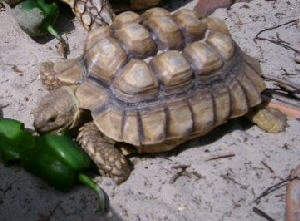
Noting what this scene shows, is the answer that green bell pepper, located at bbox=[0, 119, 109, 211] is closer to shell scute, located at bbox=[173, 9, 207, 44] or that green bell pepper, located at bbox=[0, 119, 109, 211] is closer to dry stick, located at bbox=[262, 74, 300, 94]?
shell scute, located at bbox=[173, 9, 207, 44]

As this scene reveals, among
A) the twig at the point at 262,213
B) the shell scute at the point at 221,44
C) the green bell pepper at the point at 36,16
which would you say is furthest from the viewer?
the green bell pepper at the point at 36,16

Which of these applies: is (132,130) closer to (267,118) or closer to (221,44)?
(221,44)


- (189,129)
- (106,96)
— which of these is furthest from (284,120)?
(106,96)

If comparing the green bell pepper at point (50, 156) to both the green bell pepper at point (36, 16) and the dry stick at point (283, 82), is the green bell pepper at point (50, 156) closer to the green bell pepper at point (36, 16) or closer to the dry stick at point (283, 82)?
the green bell pepper at point (36, 16)

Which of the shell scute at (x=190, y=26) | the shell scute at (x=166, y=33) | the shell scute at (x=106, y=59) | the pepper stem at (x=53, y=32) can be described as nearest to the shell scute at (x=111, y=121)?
the shell scute at (x=106, y=59)

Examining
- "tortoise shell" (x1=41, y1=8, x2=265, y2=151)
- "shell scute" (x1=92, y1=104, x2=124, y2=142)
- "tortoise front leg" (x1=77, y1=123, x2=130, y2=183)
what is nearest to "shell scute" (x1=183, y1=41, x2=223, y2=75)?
"tortoise shell" (x1=41, y1=8, x2=265, y2=151)

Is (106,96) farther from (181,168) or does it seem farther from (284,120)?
(284,120)

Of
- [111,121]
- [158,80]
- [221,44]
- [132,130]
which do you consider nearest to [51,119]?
[111,121]
